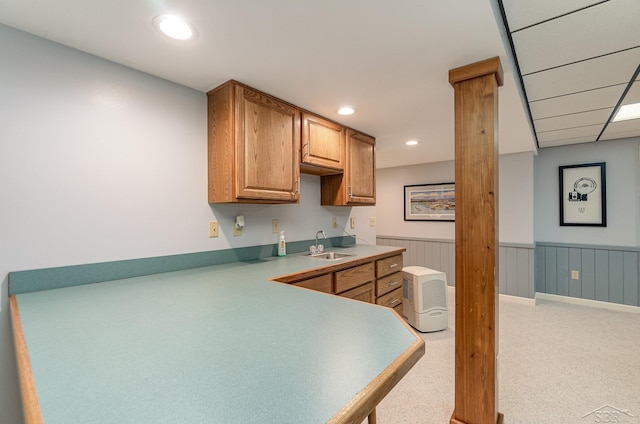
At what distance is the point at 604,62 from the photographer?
1.68 metres

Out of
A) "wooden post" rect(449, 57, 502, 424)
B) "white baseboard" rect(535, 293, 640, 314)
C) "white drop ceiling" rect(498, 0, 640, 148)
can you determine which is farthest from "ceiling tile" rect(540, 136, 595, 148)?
"wooden post" rect(449, 57, 502, 424)

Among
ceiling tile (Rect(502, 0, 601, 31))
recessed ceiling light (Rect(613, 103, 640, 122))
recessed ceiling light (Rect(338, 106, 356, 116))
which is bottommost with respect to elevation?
recessed ceiling light (Rect(338, 106, 356, 116))

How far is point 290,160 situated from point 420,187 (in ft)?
10.4

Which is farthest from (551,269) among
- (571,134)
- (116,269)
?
(116,269)

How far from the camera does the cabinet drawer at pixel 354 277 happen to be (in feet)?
7.09

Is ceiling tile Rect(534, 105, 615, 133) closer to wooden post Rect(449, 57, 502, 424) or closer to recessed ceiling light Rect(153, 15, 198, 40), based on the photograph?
wooden post Rect(449, 57, 502, 424)

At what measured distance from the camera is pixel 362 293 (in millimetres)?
2422

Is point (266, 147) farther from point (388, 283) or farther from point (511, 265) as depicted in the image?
point (511, 265)

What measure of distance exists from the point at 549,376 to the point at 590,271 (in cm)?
230

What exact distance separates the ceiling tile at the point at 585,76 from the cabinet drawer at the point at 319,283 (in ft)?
6.00

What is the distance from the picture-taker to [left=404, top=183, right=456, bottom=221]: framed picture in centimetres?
450

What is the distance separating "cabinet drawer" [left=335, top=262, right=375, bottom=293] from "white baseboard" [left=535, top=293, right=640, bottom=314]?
9.07ft

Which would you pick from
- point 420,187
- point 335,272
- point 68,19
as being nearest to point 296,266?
point 335,272

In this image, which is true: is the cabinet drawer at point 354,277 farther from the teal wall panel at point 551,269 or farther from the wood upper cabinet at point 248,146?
the teal wall panel at point 551,269
